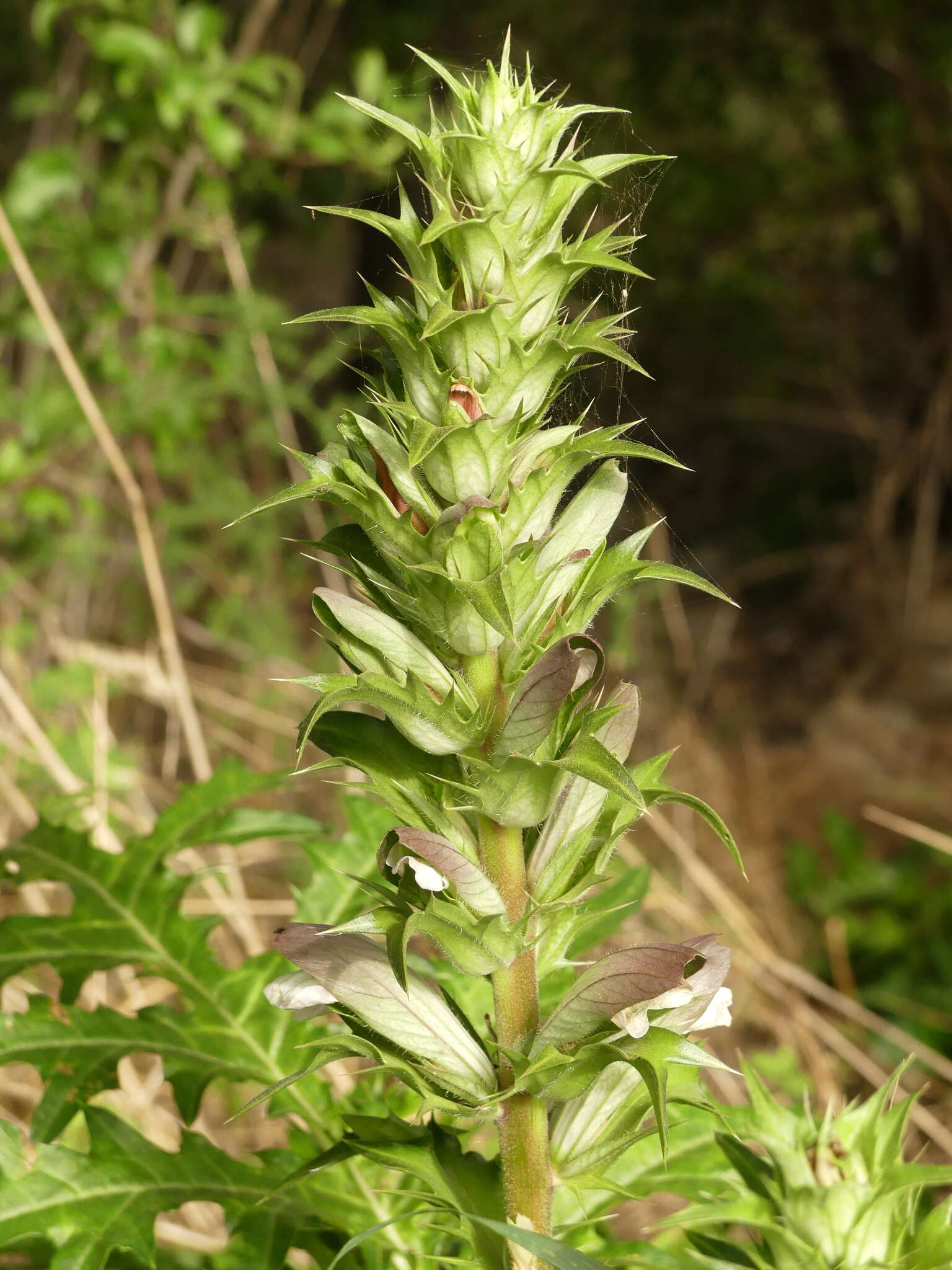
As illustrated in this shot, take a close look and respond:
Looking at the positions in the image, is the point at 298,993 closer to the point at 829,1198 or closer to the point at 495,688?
the point at 495,688

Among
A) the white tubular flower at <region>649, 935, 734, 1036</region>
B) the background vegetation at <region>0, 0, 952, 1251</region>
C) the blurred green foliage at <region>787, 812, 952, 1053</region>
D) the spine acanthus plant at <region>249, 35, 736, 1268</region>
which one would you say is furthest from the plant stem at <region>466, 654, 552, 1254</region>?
the blurred green foliage at <region>787, 812, 952, 1053</region>

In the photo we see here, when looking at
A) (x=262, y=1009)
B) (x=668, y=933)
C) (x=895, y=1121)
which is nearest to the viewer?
(x=895, y=1121)

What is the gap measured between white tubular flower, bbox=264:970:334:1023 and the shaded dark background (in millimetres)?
786

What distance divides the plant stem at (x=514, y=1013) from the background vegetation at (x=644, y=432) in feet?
0.82

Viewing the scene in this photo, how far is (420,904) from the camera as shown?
0.91 m

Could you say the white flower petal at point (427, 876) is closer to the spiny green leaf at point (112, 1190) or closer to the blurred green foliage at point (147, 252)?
the spiny green leaf at point (112, 1190)

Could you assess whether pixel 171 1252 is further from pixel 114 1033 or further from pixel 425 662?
pixel 425 662

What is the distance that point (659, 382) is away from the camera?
33.5ft

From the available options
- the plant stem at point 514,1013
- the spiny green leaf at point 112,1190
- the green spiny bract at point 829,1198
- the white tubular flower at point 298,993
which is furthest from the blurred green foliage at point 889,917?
the white tubular flower at point 298,993

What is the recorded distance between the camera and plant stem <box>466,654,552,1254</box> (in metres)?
0.93

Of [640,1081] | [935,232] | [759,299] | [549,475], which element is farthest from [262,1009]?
[759,299]

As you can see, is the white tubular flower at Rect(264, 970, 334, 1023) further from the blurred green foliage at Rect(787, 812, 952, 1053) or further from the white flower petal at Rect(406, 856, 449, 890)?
the blurred green foliage at Rect(787, 812, 952, 1053)

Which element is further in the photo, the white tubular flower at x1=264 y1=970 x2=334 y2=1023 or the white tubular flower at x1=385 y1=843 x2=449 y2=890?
the white tubular flower at x1=264 y1=970 x2=334 y2=1023

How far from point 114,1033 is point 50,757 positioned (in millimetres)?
1134
